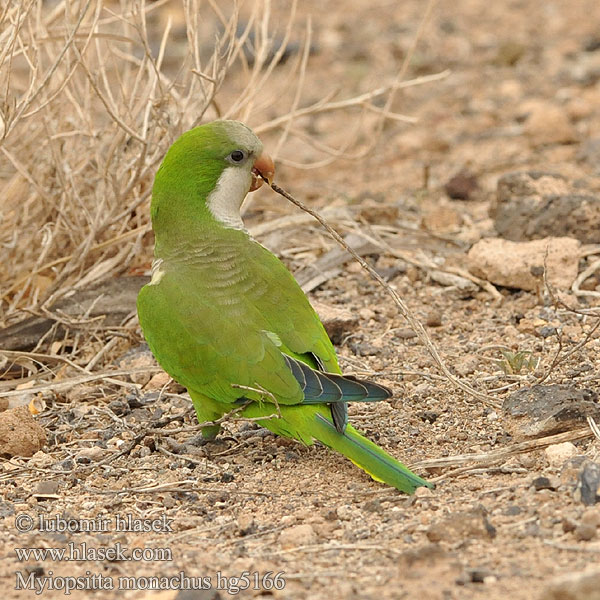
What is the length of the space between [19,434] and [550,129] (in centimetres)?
380

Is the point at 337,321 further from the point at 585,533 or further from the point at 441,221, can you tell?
the point at 585,533

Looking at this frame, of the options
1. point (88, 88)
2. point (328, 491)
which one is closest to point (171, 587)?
point (328, 491)

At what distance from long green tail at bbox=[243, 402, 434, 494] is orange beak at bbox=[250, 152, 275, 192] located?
0.79m

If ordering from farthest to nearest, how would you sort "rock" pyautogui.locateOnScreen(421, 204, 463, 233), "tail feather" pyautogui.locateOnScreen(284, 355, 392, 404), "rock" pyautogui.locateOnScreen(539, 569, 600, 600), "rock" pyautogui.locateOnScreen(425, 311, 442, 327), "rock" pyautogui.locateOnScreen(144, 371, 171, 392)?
"rock" pyautogui.locateOnScreen(421, 204, 463, 233)
"rock" pyautogui.locateOnScreen(425, 311, 442, 327)
"rock" pyautogui.locateOnScreen(144, 371, 171, 392)
"tail feather" pyautogui.locateOnScreen(284, 355, 392, 404)
"rock" pyautogui.locateOnScreen(539, 569, 600, 600)

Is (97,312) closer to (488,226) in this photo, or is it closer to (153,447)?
(153,447)

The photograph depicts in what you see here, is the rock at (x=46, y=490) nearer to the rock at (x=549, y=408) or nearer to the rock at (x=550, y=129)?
the rock at (x=549, y=408)

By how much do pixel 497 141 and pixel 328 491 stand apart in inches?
147

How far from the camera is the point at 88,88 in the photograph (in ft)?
13.8

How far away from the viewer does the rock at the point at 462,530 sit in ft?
7.87

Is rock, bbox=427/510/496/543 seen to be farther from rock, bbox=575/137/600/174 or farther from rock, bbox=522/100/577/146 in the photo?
rock, bbox=522/100/577/146

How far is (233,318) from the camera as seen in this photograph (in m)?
3.08

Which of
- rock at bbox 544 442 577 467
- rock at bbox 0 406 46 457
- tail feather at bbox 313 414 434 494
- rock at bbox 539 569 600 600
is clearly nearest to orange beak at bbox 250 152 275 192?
tail feather at bbox 313 414 434 494

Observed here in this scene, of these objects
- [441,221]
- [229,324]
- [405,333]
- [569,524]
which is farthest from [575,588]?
[441,221]

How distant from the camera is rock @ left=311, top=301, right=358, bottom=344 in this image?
390 centimetres
